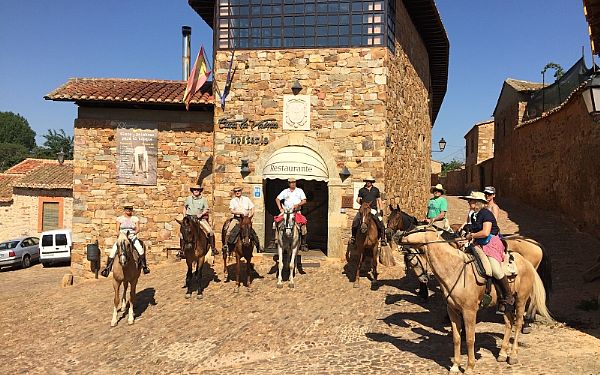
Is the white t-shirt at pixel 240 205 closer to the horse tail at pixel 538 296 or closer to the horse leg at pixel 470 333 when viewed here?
the horse leg at pixel 470 333

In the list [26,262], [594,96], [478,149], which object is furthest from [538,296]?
[478,149]

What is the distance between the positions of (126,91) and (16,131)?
73.9 metres

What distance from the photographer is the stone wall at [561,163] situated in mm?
13023

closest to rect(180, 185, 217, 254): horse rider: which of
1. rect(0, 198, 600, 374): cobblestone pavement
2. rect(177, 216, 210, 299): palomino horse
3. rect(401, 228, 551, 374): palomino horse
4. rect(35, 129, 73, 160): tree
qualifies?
rect(177, 216, 210, 299): palomino horse

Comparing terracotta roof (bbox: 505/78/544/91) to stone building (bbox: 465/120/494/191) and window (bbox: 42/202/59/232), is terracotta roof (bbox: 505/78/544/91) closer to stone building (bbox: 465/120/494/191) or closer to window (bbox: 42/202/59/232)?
stone building (bbox: 465/120/494/191)

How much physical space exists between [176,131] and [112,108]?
2.06 m

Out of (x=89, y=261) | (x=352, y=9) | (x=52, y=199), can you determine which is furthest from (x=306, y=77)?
(x=52, y=199)

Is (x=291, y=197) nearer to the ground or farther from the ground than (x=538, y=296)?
farther from the ground

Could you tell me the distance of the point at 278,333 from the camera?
7746mm

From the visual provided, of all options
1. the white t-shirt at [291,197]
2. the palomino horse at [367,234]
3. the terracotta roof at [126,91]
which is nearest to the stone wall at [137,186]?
the terracotta roof at [126,91]

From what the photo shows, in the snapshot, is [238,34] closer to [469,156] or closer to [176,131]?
[176,131]

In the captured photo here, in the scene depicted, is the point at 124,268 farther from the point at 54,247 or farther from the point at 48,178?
the point at 48,178

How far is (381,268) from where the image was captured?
11.6 metres

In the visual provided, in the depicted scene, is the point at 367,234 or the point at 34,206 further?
the point at 34,206
